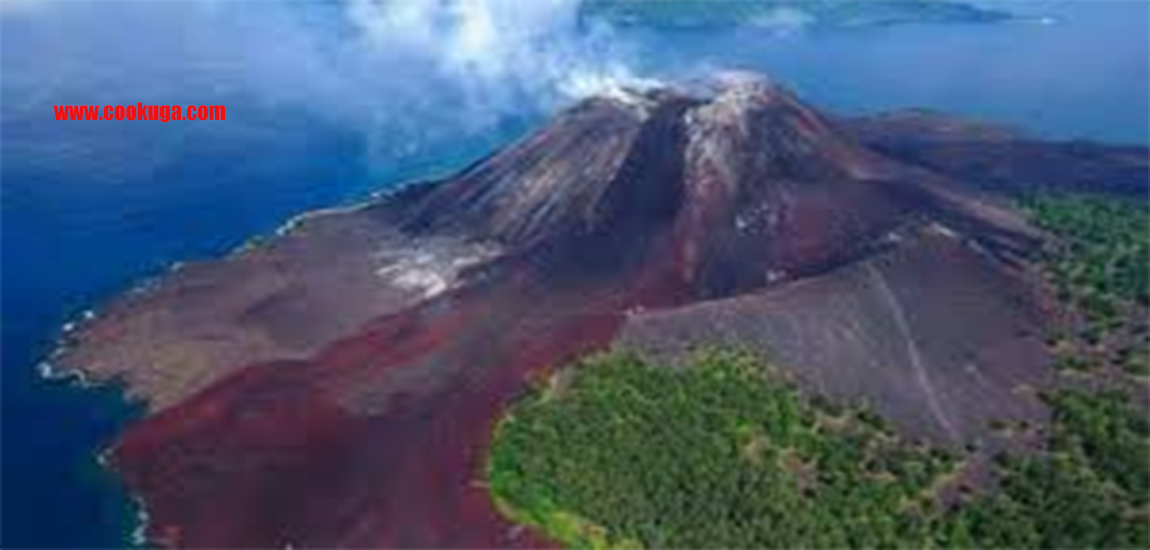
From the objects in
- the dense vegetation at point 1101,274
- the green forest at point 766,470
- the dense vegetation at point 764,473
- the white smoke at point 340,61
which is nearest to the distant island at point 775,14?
the white smoke at point 340,61

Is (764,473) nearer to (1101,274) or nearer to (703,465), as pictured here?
(703,465)

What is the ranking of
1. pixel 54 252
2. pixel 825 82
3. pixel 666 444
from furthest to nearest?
pixel 825 82
pixel 54 252
pixel 666 444

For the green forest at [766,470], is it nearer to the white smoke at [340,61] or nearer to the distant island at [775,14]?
the white smoke at [340,61]

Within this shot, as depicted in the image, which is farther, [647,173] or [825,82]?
[825,82]

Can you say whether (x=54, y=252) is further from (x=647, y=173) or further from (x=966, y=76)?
(x=966, y=76)

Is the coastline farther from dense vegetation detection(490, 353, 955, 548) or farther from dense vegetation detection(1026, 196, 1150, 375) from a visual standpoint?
dense vegetation detection(1026, 196, 1150, 375)

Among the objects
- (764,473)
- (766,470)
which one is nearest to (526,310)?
(766,470)

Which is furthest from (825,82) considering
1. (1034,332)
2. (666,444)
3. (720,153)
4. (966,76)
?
(666,444)

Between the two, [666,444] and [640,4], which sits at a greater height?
[640,4]
